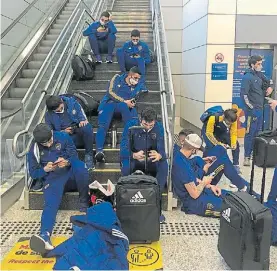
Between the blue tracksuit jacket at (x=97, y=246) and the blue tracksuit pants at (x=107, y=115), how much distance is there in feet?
7.59

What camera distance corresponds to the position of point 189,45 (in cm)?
981

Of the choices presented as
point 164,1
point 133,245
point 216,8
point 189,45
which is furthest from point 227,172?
point 164,1

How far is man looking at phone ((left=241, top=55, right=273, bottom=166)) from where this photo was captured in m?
Answer: 6.04

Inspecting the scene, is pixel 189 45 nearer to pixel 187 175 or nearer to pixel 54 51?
pixel 54 51

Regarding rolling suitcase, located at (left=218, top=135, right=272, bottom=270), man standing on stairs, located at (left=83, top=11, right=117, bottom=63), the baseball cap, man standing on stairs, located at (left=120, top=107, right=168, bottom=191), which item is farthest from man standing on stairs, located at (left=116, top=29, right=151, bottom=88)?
rolling suitcase, located at (left=218, top=135, right=272, bottom=270)

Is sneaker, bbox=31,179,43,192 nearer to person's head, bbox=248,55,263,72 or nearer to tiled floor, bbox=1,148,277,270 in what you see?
tiled floor, bbox=1,148,277,270

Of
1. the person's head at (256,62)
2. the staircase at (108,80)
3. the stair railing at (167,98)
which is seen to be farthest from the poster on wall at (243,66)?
the stair railing at (167,98)

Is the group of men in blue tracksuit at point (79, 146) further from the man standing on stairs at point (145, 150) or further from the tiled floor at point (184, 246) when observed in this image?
the tiled floor at point (184, 246)

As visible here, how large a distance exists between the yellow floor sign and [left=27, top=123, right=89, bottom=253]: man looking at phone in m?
0.34

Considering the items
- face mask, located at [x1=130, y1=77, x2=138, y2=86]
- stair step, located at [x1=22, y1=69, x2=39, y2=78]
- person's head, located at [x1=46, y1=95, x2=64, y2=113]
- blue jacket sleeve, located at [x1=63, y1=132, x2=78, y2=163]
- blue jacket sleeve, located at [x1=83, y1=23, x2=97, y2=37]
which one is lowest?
blue jacket sleeve, located at [x1=63, y1=132, x2=78, y2=163]

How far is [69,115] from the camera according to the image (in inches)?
176

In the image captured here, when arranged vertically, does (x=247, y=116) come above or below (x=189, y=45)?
below

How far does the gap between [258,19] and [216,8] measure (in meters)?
0.99

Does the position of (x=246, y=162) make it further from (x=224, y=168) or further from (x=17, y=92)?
(x=17, y=92)
